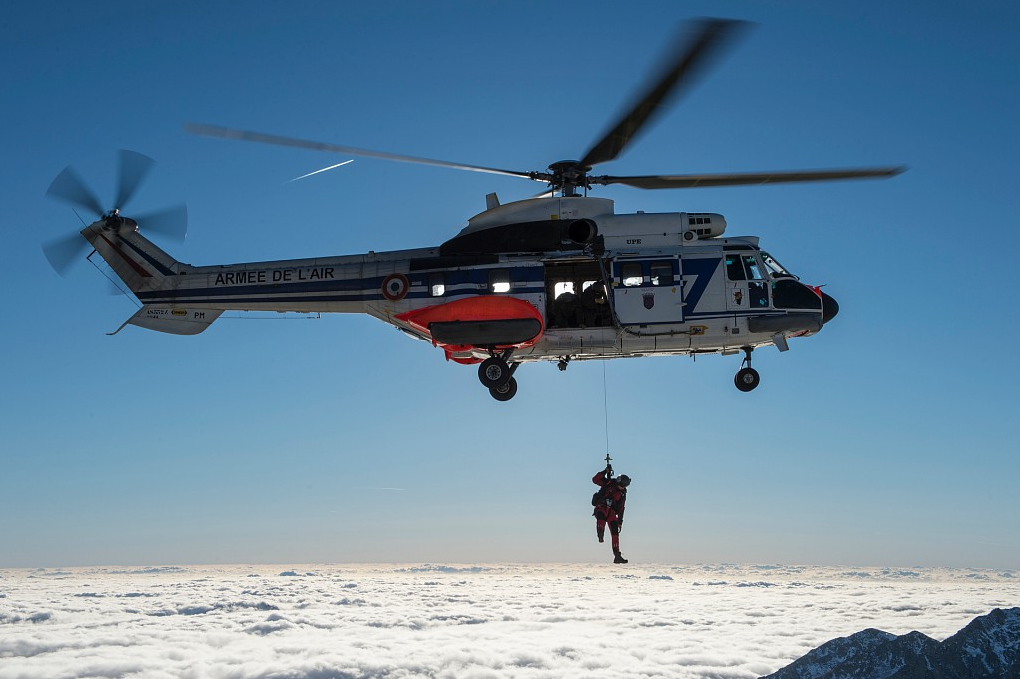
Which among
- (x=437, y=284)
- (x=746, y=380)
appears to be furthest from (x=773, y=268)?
(x=437, y=284)

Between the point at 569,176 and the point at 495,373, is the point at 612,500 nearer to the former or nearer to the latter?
the point at 495,373

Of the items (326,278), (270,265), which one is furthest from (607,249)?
(270,265)

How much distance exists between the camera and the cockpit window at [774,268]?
25277 millimetres

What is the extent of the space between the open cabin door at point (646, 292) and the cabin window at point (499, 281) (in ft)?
10.5

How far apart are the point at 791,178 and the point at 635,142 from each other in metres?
4.33

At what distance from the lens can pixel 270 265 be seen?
2606 centimetres

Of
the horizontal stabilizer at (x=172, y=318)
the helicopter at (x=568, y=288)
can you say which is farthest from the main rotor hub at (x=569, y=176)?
the horizontal stabilizer at (x=172, y=318)

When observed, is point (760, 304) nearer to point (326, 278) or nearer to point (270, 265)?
point (326, 278)

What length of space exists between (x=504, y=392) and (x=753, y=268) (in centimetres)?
845

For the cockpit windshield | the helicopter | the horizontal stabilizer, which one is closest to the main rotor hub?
the helicopter

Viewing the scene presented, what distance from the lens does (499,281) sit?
24719 mm

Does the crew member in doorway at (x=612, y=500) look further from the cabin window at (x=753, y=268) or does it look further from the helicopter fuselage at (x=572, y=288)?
the cabin window at (x=753, y=268)

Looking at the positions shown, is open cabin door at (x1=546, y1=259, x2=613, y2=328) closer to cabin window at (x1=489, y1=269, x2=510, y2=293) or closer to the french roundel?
cabin window at (x1=489, y1=269, x2=510, y2=293)

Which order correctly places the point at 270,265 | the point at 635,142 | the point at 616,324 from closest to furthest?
the point at 635,142, the point at 616,324, the point at 270,265
